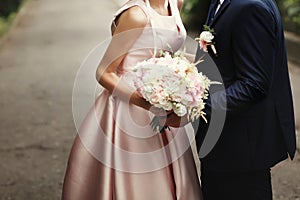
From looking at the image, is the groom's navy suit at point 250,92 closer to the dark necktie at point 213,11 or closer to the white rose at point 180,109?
the dark necktie at point 213,11

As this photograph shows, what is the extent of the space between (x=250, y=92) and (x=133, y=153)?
2.51 feet

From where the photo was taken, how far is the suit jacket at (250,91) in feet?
8.83

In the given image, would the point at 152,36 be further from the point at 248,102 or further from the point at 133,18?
the point at 248,102

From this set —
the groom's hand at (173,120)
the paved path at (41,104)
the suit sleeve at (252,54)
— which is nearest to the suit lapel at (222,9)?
the suit sleeve at (252,54)

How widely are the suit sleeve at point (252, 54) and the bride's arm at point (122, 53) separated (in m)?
0.45

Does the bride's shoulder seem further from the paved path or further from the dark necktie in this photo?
the paved path

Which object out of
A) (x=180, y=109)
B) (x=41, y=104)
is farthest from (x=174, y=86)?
(x=41, y=104)

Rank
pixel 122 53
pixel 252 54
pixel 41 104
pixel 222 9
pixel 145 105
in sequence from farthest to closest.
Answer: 1. pixel 41 104
2. pixel 122 53
3. pixel 145 105
4. pixel 222 9
5. pixel 252 54

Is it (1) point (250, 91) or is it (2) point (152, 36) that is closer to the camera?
(1) point (250, 91)

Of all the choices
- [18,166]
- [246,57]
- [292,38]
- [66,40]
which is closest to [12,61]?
[66,40]

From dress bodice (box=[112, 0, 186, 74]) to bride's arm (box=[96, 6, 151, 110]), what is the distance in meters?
0.03

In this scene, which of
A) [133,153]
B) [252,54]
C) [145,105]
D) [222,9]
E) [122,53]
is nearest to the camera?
[252,54]

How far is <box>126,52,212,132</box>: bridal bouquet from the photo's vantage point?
9.09 feet

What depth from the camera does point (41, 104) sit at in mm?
8672
